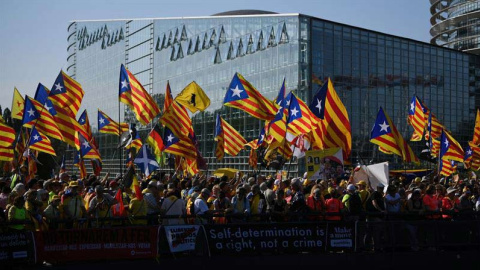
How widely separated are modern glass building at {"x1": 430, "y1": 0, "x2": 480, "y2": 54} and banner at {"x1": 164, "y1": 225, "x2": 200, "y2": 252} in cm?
7355

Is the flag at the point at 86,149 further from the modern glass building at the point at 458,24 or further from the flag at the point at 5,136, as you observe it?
the modern glass building at the point at 458,24

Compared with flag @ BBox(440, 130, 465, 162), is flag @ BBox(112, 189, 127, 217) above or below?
below

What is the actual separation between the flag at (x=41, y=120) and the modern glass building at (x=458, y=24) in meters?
68.3

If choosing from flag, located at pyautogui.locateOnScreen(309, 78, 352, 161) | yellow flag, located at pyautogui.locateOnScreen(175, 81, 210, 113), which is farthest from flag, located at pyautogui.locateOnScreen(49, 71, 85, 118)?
flag, located at pyautogui.locateOnScreen(309, 78, 352, 161)

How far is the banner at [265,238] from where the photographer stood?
1388 cm

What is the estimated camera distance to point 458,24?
85.2 meters

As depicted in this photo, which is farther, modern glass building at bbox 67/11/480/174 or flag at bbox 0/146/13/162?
modern glass building at bbox 67/11/480/174

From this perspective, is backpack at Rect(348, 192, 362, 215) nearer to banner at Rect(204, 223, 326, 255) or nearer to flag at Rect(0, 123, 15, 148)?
banner at Rect(204, 223, 326, 255)

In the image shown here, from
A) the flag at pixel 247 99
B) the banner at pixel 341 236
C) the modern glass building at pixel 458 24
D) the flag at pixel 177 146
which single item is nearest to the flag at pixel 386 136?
the flag at pixel 247 99

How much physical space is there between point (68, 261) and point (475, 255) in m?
8.35

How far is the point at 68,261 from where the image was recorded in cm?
1288

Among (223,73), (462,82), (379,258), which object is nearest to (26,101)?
(379,258)

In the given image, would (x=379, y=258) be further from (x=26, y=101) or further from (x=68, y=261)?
(x=26, y=101)

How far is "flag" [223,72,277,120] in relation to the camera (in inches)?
860
